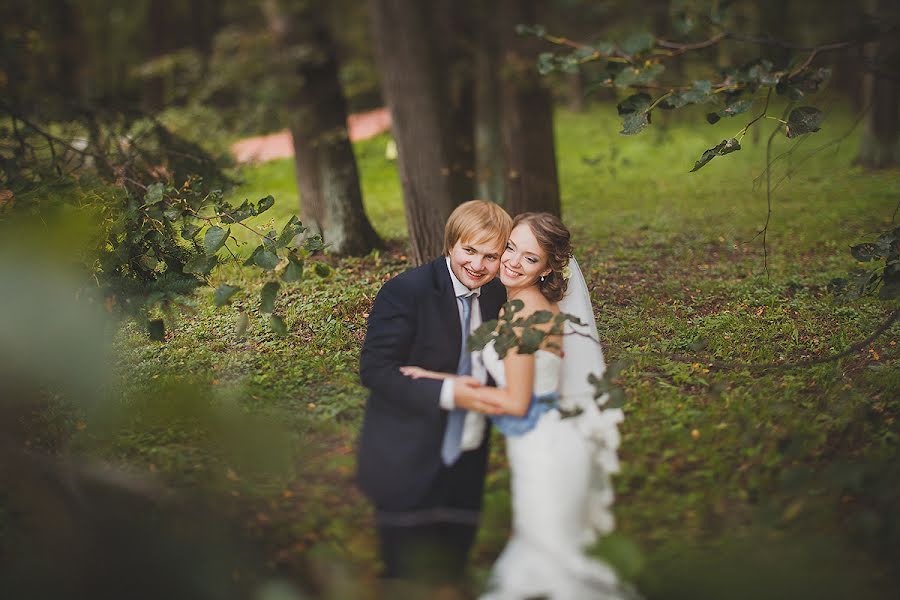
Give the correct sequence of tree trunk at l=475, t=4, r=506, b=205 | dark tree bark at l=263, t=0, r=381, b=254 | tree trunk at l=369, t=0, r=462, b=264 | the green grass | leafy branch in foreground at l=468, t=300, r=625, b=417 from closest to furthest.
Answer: the green grass → leafy branch in foreground at l=468, t=300, r=625, b=417 → tree trunk at l=369, t=0, r=462, b=264 → dark tree bark at l=263, t=0, r=381, b=254 → tree trunk at l=475, t=4, r=506, b=205

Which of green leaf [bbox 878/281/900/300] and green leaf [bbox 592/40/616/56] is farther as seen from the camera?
green leaf [bbox 878/281/900/300]

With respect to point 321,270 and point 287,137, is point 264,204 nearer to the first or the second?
point 321,270

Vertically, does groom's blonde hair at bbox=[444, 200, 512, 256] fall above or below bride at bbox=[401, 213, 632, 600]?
above

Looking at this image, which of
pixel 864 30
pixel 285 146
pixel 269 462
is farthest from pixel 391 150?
pixel 269 462

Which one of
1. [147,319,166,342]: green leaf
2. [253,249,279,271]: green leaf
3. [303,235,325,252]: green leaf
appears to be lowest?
[147,319,166,342]: green leaf

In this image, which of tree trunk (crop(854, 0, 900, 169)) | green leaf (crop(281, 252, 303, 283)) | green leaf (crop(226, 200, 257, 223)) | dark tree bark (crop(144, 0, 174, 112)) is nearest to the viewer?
green leaf (crop(281, 252, 303, 283))

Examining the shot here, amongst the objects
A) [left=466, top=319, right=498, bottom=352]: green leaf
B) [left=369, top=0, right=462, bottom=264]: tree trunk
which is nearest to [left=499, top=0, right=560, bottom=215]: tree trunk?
[left=369, top=0, right=462, bottom=264]: tree trunk

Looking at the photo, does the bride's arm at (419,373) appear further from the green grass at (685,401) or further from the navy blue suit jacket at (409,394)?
the green grass at (685,401)

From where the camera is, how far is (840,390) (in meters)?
4.65

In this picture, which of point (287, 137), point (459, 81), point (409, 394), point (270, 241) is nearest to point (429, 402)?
point (409, 394)

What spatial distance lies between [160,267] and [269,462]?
229 cm

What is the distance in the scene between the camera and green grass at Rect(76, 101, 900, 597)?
100.0 inches

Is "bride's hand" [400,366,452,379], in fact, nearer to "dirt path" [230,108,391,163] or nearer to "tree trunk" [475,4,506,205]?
"tree trunk" [475,4,506,205]

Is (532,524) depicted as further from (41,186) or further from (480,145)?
(480,145)
